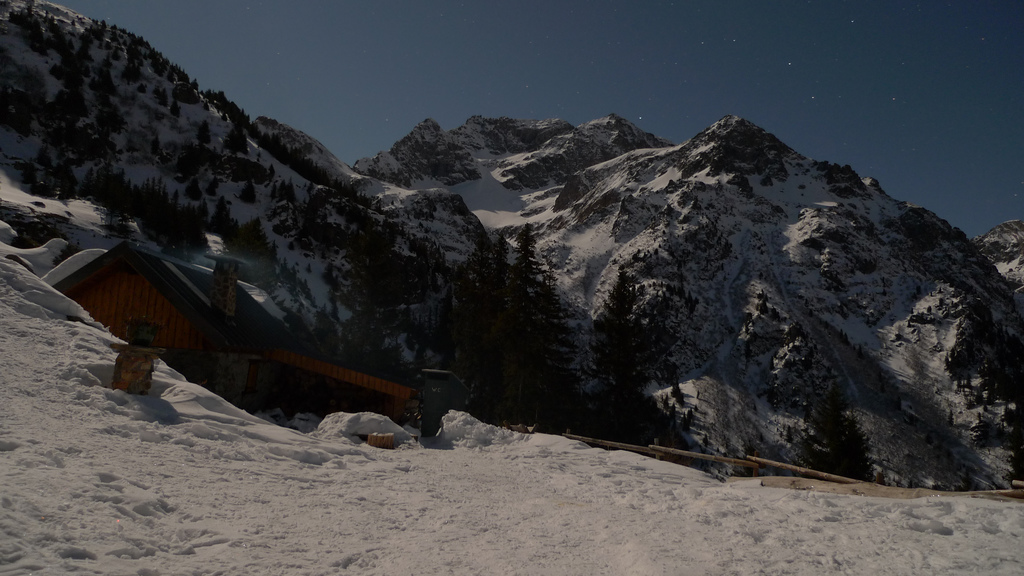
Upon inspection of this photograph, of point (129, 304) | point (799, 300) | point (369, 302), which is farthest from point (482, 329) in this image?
point (799, 300)

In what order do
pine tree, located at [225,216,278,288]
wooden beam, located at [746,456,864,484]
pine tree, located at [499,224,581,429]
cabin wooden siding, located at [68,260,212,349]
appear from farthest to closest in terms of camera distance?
→ pine tree, located at [225,216,278,288]
pine tree, located at [499,224,581,429]
cabin wooden siding, located at [68,260,212,349]
wooden beam, located at [746,456,864,484]

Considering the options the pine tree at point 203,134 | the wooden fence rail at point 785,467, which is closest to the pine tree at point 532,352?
the wooden fence rail at point 785,467

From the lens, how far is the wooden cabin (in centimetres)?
1332

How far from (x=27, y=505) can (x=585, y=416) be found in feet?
86.1

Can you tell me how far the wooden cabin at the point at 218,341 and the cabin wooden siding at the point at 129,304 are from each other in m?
0.03

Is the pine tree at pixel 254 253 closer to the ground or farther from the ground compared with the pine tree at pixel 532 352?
farther from the ground

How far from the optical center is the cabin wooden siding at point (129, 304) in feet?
44.0

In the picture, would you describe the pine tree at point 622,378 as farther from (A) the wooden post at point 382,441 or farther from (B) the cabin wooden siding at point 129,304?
(B) the cabin wooden siding at point 129,304

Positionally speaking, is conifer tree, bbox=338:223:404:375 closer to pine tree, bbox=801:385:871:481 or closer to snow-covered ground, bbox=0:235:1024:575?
snow-covered ground, bbox=0:235:1024:575

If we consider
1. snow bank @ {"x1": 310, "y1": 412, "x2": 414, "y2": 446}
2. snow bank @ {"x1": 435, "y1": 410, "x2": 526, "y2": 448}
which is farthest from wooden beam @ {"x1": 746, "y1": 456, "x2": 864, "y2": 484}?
snow bank @ {"x1": 310, "y1": 412, "x2": 414, "y2": 446}

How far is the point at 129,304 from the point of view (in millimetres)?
13797

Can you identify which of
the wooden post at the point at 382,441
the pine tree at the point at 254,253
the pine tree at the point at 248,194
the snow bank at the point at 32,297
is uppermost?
the pine tree at the point at 248,194

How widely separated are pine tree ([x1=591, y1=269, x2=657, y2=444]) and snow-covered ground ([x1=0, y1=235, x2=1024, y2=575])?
61.3 ft

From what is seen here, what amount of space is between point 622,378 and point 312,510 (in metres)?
23.8
